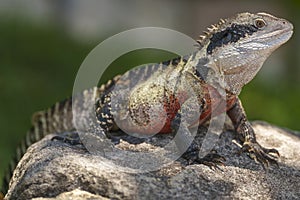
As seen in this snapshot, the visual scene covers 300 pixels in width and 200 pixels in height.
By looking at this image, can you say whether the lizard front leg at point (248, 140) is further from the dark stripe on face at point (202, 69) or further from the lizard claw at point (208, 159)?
the dark stripe on face at point (202, 69)

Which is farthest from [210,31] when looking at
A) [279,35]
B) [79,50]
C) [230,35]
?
[79,50]

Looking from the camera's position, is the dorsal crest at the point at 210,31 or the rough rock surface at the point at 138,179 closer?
the rough rock surface at the point at 138,179

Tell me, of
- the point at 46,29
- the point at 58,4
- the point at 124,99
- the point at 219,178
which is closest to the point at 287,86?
the point at 46,29

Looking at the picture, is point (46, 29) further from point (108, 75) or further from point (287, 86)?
point (287, 86)

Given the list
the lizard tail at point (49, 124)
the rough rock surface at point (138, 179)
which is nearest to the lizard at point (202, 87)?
the rough rock surface at point (138, 179)

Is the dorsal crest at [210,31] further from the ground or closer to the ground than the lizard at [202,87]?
further from the ground

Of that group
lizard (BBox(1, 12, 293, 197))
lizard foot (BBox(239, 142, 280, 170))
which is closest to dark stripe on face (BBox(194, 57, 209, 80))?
lizard (BBox(1, 12, 293, 197))
